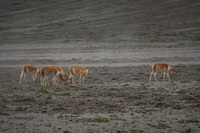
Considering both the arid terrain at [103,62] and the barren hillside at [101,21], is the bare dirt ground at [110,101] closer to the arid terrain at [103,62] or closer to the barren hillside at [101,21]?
the arid terrain at [103,62]

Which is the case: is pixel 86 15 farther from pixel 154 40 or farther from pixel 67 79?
pixel 67 79

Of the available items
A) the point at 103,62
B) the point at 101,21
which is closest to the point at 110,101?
the point at 103,62

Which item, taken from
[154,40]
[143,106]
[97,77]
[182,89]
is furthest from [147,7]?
[143,106]

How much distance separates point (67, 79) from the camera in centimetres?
1902

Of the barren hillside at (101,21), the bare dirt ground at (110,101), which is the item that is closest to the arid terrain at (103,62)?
the bare dirt ground at (110,101)

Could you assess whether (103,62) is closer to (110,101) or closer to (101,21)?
(110,101)

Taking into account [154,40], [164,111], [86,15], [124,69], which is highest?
[86,15]

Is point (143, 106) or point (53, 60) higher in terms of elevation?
point (53, 60)

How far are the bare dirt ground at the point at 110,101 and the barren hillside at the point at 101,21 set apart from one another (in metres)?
13.6

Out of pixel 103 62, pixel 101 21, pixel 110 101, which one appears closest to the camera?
pixel 110 101

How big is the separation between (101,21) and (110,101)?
37.3 meters

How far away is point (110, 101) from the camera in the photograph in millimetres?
13719

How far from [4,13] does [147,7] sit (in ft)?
103

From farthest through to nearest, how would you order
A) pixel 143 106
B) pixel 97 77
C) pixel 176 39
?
pixel 176 39, pixel 97 77, pixel 143 106
